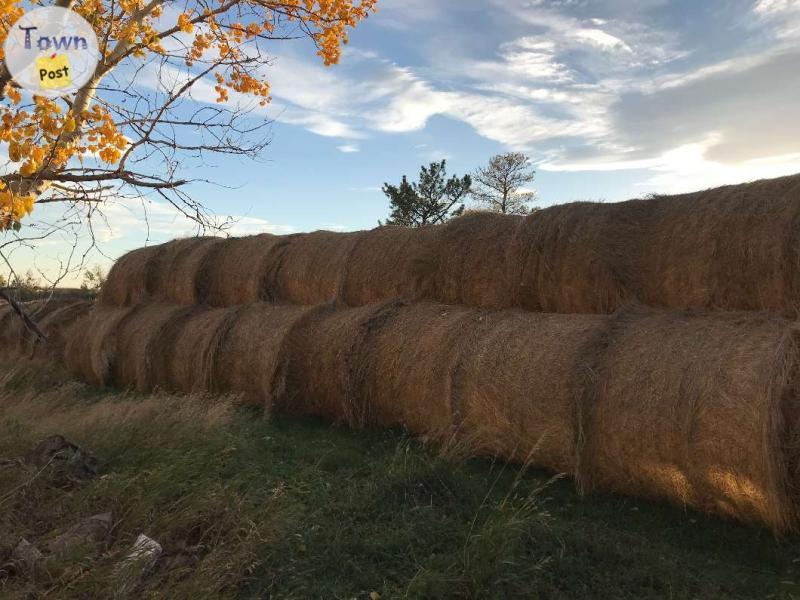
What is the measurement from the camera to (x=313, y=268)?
37.2 ft

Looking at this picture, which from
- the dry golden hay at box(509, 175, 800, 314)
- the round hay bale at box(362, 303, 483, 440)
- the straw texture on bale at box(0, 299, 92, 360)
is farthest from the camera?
the straw texture on bale at box(0, 299, 92, 360)

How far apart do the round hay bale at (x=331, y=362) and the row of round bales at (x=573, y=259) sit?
2.56 feet

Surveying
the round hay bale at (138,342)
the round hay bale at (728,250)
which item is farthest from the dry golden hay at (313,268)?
the round hay bale at (728,250)

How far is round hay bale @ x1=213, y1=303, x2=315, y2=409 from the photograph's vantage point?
9.80 metres

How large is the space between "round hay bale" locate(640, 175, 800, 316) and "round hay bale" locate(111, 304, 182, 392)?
8924mm

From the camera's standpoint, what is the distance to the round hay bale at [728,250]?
6.20 metres

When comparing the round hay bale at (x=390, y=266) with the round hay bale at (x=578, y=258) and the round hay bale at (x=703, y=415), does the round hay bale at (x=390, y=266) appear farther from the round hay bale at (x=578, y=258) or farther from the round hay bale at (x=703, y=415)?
the round hay bale at (x=703, y=415)

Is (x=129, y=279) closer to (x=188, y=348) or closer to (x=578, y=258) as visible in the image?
(x=188, y=348)

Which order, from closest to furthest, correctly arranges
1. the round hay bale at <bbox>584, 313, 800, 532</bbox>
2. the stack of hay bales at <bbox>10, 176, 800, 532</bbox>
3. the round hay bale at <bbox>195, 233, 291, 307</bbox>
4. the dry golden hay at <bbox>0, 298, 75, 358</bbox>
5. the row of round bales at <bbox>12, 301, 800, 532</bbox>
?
1. the round hay bale at <bbox>584, 313, 800, 532</bbox>
2. the row of round bales at <bbox>12, 301, 800, 532</bbox>
3. the stack of hay bales at <bbox>10, 176, 800, 532</bbox>
4. the round hay bale at <bbox>195, 233, 291, 307</bbox>
5. the dry golden hay at <bbox>0, 298, 75, 358</bbox>

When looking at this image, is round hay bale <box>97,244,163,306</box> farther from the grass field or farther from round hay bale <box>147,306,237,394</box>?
the grass field

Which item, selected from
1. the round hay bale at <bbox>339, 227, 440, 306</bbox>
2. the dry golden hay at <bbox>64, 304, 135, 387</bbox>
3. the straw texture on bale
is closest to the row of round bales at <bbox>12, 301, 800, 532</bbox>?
the round hay bale at <bbox>339, 227, 440, 306</bbox>

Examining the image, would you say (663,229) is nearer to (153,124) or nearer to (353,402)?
(353,402)

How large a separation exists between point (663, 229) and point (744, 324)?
173 centimetres

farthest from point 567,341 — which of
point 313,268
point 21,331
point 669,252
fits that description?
point 21,331
